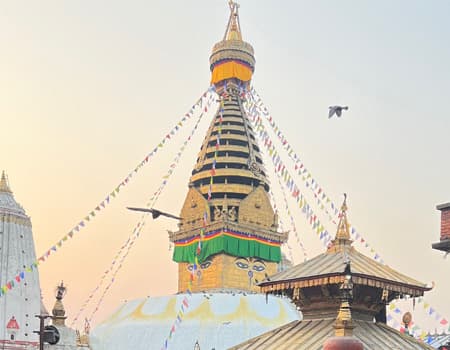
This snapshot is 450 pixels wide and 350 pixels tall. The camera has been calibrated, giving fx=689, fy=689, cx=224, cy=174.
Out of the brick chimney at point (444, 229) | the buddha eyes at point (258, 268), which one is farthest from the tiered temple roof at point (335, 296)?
the buddha eyes at point (258, 268)

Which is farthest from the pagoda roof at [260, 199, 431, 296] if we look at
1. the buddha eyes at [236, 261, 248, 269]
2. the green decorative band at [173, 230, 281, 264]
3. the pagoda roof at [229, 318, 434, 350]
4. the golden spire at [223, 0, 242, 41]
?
the golden spire at [223, 0, 242, 41]

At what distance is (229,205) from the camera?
43.4 m

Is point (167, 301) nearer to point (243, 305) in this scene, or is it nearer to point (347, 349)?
point (243, 305)

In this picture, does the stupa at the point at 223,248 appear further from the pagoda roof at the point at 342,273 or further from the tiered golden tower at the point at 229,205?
the pagoda roof at the point at 342,273

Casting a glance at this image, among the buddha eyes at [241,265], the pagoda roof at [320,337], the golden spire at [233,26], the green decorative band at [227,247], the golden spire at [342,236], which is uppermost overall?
the golden spire at [233,26]

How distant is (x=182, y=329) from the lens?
121 ft

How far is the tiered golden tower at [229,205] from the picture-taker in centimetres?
4206

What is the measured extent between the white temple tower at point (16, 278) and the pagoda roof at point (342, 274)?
63.1ft

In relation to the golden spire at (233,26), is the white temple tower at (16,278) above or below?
below

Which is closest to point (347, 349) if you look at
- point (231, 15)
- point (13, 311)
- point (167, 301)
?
point (13, 311)

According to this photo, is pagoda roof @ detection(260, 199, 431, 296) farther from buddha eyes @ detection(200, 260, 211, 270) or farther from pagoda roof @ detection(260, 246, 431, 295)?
buddha eyes @ detection(200, 260, 211, 270)

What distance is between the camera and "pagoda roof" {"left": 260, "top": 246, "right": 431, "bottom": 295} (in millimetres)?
11047

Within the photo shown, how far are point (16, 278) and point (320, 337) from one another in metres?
21.7

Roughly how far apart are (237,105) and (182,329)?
1677cm
